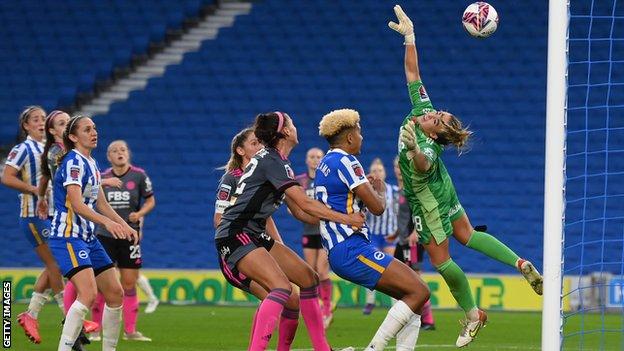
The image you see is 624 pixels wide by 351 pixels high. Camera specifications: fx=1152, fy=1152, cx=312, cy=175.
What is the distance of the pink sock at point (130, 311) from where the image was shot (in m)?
12.7

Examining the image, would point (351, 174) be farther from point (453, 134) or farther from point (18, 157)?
point (18, 157)

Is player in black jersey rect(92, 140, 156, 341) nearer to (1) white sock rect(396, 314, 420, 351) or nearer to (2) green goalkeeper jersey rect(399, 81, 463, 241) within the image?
(2) green goalkeeper jersey rect(399, 81, 463, 241)

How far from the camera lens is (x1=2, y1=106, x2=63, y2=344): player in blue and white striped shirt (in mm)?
12195

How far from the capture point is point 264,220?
29.0 feet

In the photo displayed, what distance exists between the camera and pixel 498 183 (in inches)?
837

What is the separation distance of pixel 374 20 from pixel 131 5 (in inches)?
Result: 205

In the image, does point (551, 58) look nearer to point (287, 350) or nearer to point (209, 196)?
point (287, 350)

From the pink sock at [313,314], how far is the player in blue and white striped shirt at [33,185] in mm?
3932

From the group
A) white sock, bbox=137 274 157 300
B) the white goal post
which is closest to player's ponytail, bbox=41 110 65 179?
the white goal post

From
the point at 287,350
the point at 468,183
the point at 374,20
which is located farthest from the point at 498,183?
the point at 287,350

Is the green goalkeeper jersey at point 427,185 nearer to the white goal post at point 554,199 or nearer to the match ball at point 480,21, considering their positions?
the match ball at point 480,21

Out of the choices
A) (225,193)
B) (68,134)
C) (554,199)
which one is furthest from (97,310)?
(554,199)

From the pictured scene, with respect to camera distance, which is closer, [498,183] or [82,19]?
[498,183]

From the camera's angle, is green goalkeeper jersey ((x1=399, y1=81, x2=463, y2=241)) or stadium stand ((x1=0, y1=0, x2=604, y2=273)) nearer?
green goalkeeper jersey ((x1=399, y1=81, x2=463, y2=241))
